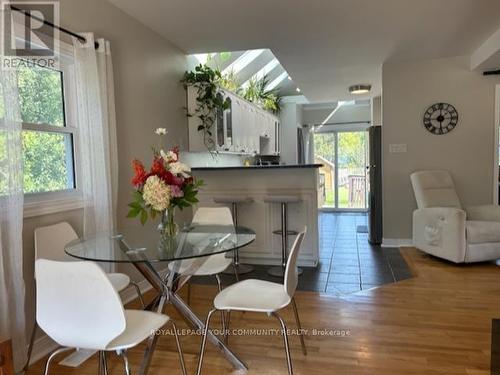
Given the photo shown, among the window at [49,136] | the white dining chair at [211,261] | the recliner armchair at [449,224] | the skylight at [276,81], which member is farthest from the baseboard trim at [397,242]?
the window at [49,136]

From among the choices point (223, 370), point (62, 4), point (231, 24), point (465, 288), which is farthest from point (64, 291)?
point (465, 288)

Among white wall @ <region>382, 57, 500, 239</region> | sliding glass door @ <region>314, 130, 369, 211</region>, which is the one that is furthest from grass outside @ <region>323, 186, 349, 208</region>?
white wall @ <region>382, 57, 500, 239</region>

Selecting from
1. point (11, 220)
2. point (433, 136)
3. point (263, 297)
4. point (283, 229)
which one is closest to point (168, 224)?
point (263, 297)

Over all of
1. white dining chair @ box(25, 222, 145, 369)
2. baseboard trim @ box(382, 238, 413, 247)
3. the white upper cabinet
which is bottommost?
baseboard trim @ box(382, 238, 413, 247)

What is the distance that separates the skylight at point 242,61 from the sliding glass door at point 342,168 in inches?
136

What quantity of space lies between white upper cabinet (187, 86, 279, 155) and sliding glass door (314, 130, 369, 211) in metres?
1.79

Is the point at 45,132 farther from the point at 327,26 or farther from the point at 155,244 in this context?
the point at 327,26

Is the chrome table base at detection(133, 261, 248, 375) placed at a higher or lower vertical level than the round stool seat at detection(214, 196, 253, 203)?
lower

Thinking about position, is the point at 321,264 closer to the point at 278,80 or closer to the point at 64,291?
the point at 64,291

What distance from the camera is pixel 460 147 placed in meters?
4.86

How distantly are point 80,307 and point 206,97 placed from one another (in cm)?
329

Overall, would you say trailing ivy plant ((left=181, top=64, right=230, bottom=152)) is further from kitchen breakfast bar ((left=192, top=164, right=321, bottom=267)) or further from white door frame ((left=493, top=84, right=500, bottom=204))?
white door frame ((left=493, top=84, right=500, bottom=204))

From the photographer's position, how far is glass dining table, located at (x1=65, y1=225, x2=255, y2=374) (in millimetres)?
1873

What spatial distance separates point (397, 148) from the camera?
5047 mm
